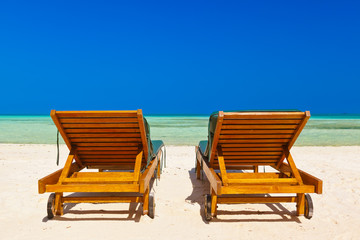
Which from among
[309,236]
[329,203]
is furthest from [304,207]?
[329,203]

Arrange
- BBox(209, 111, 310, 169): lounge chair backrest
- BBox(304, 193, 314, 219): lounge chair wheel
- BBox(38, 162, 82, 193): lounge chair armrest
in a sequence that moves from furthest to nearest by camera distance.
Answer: BBox(304, 193, 314, 219): lounge chair wheel
BBox(209, 111, 310, 169): lounge chair backrest
BBox(38, 162, 82, 193): lounge chair armrest

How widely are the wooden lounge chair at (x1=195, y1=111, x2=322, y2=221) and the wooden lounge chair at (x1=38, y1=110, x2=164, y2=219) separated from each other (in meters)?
1.07

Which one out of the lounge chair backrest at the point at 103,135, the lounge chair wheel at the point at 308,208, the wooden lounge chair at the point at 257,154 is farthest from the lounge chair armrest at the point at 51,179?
the lounge chair wheel at the point at 308,208

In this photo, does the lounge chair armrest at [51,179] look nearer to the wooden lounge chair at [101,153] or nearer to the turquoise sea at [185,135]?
the wooden lounge chair at [101,153]

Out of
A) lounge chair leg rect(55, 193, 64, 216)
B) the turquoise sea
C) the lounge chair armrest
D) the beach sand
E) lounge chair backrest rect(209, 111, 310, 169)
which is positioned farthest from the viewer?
the turquoise sea

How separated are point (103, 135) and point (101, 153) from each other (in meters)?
0.48

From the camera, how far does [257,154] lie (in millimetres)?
4332

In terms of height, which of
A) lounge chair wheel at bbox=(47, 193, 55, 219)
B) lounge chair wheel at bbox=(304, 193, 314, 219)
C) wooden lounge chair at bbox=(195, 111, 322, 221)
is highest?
wooden lounge chair at bbox=(195, 111, 322, 221)

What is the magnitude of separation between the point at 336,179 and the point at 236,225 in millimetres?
4087

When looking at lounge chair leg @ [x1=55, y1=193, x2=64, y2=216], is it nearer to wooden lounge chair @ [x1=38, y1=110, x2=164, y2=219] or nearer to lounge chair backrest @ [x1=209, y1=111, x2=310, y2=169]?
wooden lounge chair @ [x1=38, y1=110, x2=164, y2=219]

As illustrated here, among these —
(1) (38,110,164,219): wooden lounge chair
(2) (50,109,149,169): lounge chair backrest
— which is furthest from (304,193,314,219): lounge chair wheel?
(2) (50,109,149,169): lounge chair backrest

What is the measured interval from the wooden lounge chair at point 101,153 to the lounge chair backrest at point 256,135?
1199 mm

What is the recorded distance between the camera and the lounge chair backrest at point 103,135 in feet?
12.2

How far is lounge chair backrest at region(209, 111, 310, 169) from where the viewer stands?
3666 millimetres
